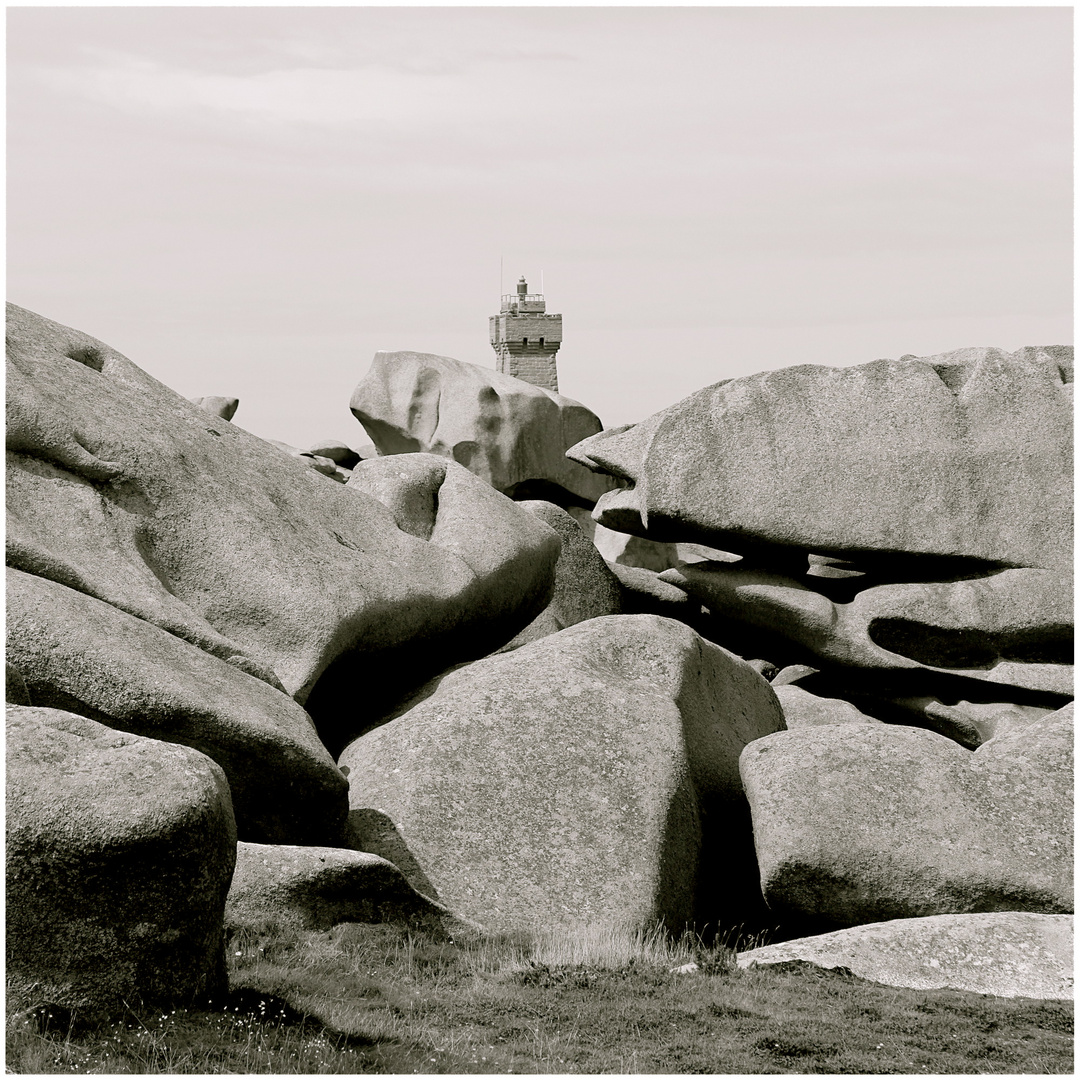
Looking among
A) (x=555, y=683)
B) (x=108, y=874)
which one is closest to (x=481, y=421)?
(x=555, y=683)

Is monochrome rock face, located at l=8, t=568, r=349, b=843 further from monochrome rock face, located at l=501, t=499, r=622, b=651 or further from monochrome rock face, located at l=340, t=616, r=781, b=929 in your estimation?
monochrome rock face, located at l=501, t=499, r=622, b=651

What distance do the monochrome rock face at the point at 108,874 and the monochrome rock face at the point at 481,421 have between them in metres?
27.4

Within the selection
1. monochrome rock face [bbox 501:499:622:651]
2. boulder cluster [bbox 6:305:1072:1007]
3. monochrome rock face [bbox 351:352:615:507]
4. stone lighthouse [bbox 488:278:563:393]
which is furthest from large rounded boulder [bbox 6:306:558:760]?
stone lighthouse [bbox 488:278:563:393]

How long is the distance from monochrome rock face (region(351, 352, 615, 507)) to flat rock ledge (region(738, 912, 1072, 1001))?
83.5 ft

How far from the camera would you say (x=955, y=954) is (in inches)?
363

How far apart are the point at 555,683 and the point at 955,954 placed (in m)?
3.98

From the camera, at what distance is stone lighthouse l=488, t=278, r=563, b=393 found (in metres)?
51.3

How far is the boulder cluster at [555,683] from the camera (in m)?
7.64

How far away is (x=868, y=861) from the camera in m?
10.3

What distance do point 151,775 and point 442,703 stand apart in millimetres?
4932

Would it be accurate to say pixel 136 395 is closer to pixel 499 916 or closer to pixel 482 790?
pixel 482 790

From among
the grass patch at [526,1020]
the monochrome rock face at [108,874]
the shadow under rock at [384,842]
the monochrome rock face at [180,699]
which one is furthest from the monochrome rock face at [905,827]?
the monochrome rock face at [108,874]

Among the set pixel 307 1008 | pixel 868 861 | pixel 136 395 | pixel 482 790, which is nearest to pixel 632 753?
pixel 482 790

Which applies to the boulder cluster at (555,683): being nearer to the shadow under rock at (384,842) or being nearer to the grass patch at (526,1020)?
the shadow under rock at (384,842)
